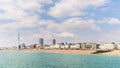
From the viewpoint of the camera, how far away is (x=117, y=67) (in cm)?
8900

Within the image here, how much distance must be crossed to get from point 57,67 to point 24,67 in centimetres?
1029

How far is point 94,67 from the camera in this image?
8719cm

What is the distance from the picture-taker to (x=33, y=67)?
281 feet

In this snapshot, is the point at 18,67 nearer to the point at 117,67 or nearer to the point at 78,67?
the point at 78,67

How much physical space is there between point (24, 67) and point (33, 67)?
9.32 ft

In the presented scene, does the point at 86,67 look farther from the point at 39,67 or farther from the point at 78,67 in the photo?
the point at 39,67

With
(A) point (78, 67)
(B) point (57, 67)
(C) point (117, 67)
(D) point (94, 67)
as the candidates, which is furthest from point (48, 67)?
(C) point (117, 67)

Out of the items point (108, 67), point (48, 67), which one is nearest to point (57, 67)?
point (48, 67)

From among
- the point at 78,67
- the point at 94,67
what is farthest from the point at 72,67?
the point at 94,67

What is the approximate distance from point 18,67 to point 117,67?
31520 mm

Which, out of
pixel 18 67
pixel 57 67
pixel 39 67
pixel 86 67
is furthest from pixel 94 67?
pixel 18 67

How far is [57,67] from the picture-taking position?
85.1 meters

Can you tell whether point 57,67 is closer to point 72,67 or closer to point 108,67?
point 72,67

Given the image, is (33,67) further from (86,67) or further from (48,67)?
(86,67)
